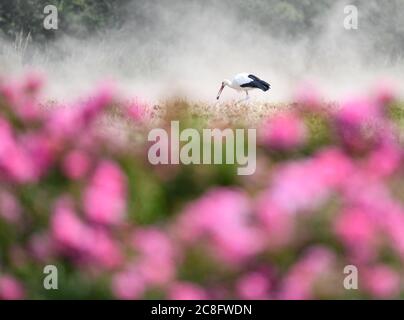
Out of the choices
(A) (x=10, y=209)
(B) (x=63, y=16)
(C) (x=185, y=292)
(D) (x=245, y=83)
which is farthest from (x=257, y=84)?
(C) (x=185, y=292)

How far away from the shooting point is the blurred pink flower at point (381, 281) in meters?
1.47

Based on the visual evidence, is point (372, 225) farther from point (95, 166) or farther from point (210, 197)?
point (95, 166)

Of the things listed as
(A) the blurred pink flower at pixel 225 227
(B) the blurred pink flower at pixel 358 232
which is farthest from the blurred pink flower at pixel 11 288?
(B) the blurred pink flower at pixel 358 232

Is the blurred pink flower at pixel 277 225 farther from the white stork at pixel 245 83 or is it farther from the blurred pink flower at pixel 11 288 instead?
the white stork at pixel 245 83

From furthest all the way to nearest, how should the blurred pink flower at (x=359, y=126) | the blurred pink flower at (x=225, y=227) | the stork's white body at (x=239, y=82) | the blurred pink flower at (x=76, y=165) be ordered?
the stork's white body at (x=239, y=82) → the blurred pink flower at (x=359, y=126) → the blurred pink flower at (x=76, y=165) → the blurred pink flower at (x=225, y=227)

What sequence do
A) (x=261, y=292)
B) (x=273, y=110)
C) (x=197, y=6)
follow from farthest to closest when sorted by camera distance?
(x=197, y=6)
(x=273, y=110)
(x=261, y=292)

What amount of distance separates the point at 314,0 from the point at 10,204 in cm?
231

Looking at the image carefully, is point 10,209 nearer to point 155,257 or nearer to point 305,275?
point 155,257

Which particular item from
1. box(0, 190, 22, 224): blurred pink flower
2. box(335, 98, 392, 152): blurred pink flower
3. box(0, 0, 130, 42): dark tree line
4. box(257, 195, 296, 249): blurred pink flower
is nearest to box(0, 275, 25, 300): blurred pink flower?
box(0, 190, 22, 224): blurred pink flower

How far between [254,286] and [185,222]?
18cm

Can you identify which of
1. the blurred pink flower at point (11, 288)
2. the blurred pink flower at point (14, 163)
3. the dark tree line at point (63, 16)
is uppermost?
the dark tree line at point (63, 16)

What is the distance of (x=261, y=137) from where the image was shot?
6.42 ft

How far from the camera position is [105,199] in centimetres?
145
